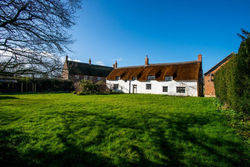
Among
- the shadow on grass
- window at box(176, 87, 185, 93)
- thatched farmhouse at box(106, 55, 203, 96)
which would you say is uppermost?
thatched farmhouse at box(106, 55, 203, 96)

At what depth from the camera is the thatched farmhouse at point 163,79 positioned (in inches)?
945

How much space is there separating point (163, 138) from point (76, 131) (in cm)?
339

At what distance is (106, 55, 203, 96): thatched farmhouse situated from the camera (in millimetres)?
24016

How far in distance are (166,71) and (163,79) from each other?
2.25 m

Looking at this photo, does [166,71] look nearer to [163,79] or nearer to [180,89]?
[163,79]

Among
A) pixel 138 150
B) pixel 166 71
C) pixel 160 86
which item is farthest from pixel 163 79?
pixel 138 150

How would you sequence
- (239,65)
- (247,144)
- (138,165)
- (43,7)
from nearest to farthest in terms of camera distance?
1. (138,165)
2. (247,144)
3. (43,7)
4. (239,65)

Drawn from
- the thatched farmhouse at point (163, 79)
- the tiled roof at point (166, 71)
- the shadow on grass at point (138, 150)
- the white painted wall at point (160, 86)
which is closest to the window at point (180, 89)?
the thatched farmhouse at point (163, 79)

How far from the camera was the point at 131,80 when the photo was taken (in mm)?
31422

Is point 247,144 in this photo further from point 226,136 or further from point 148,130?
point 148,130

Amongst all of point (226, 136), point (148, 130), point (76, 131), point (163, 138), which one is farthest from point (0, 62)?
point (226, 136)

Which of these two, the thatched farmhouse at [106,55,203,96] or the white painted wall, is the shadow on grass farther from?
the thatched farmhouse at [106,55,203,96]

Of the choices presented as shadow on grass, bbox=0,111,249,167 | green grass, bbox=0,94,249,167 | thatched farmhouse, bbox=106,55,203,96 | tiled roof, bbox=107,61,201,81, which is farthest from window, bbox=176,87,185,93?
shadow on grass, bbox=0,111,249,167

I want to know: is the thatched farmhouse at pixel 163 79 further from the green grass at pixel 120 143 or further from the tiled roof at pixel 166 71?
the green grass at pixel 120 143
